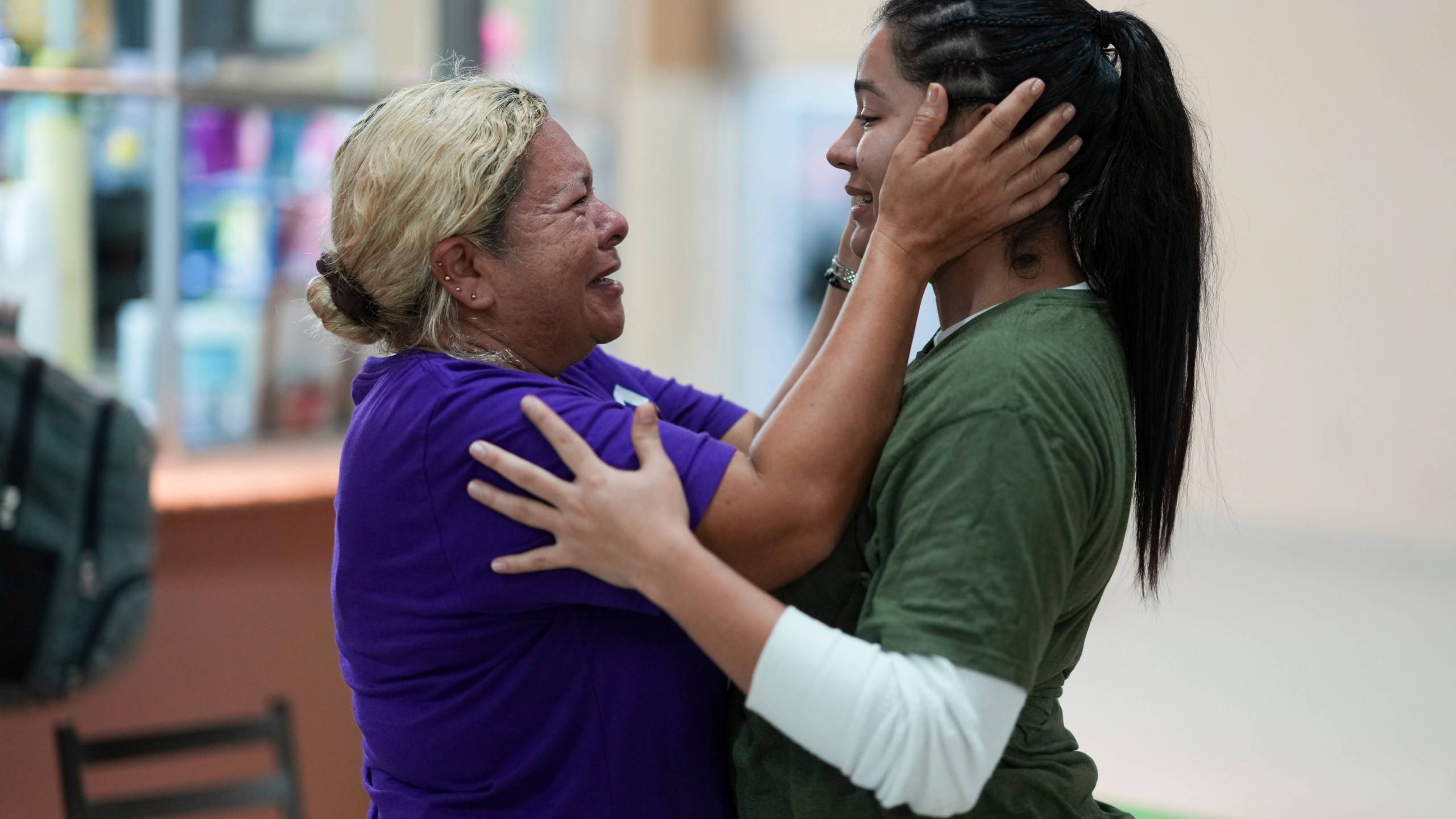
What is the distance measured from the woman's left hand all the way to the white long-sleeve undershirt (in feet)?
0.49

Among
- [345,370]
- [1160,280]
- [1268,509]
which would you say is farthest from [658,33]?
[1160,280]

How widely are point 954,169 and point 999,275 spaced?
0.55 feet

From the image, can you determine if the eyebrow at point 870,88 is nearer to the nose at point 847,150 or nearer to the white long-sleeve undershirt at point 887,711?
the nose at point 847,150

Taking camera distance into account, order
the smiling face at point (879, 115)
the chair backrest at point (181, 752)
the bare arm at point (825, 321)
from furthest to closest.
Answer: the chair backrest at point (181, 752)
the bare arm at point (825, 321)
the smiling face at point (879, 115)

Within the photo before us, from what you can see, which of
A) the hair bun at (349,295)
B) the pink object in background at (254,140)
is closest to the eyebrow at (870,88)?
the hair bun at (349,295)

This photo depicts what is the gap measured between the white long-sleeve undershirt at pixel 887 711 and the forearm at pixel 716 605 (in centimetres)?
2

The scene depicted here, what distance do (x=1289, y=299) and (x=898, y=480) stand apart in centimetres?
618

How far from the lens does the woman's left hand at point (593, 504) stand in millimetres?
1217

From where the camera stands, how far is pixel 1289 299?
22.1 feet

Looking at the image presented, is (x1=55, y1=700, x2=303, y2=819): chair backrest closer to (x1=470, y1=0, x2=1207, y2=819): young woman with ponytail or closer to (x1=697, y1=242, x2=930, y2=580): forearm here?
(x1=470, y1=0, x2=1207, y2=819): young woman with ponytail

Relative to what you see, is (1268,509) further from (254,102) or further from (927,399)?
(927,399)

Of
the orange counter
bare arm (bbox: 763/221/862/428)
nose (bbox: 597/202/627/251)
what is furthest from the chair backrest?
nose (bbox: 597/202/627/251)

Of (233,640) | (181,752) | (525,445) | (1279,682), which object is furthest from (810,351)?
(1279,682)

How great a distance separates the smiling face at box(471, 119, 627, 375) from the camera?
1.45 meters
